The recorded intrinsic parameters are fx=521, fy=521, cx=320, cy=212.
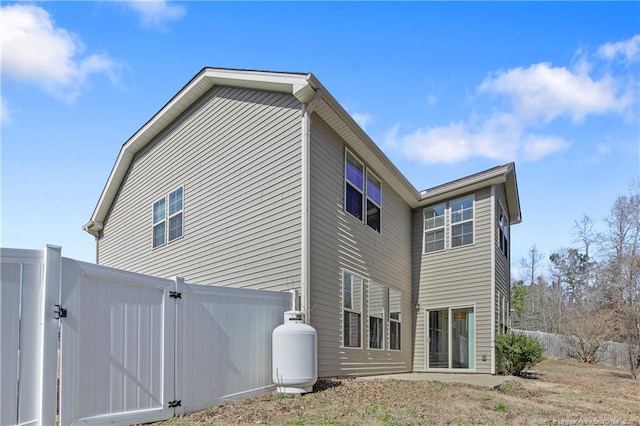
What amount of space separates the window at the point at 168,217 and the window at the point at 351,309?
4260 millimetres

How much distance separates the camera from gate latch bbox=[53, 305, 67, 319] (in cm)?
479

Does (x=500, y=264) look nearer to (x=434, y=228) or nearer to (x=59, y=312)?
(x=434, y=228)

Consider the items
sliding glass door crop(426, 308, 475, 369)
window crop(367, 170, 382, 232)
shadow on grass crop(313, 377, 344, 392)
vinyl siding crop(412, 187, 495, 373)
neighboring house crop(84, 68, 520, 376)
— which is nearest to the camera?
shadow on grass crop(313, 377, 344, 392)

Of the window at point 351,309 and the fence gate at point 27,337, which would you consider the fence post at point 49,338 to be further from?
the window at point 351,309

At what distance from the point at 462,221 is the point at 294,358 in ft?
26.3

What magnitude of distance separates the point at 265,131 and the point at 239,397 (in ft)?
16.3

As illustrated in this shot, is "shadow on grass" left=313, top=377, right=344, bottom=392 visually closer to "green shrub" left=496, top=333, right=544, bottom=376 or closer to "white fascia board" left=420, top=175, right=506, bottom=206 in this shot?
"green shrub" left=496, top=333, right=544, bottom=376

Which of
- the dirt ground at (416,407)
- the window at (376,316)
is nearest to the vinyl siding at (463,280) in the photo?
the window at (376,316)

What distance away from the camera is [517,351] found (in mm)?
12586

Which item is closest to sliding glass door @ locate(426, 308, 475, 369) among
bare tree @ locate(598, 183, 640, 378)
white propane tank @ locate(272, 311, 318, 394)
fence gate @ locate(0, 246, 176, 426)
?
bare tree @ locate(598, 183, 640, 378)

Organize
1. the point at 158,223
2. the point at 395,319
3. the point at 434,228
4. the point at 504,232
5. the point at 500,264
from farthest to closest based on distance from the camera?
the point at 504,232
the point at 500,264
the point at 434,228
the point at 158,223
the point at 395,319

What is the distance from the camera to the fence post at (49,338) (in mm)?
4605

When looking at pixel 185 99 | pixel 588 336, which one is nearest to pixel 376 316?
pixel 185 99

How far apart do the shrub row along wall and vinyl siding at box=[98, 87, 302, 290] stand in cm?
1505
